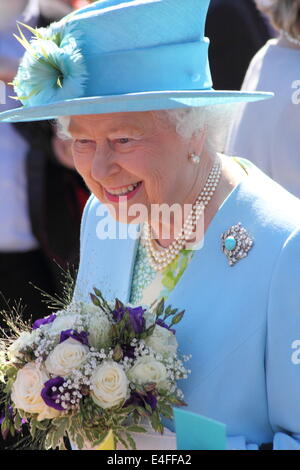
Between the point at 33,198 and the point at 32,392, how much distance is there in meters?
2.32

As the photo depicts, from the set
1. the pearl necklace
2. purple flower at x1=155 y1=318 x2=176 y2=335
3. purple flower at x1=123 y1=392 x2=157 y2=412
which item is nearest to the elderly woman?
purple flower at x1=155 y1=318 x2=176 y2=335

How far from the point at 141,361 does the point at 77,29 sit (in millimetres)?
905

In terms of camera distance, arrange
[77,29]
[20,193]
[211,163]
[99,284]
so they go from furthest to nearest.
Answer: [20,193], [99,284], [211,163], [77,29]

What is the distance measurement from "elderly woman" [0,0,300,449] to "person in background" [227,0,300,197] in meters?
1.07

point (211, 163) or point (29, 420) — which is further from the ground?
point (211, 163)

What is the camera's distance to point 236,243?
254 cm

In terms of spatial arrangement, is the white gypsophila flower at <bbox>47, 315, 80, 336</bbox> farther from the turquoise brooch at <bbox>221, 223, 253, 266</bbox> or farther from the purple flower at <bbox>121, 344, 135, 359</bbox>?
the turquoise brooch at <bbox>221, 223, 253, 266</bbox>

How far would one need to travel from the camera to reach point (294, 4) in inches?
152

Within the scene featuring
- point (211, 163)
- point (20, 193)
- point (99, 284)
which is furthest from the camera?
point (20, 193)

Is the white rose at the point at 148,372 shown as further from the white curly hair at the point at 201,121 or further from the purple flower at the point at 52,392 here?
the white curly hair at the point at 201,121

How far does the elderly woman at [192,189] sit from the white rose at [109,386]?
10.6 inches

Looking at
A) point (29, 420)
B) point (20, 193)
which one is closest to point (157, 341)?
point (29, 420)

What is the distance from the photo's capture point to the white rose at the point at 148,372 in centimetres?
230
